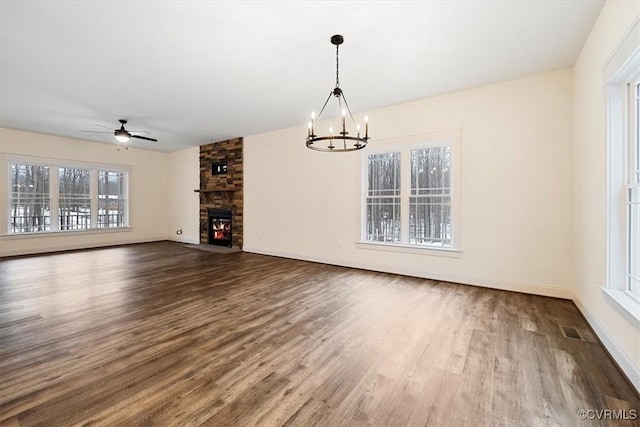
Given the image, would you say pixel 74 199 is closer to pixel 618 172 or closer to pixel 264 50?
pixel 264 50

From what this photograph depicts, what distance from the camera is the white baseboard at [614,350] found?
1914mm

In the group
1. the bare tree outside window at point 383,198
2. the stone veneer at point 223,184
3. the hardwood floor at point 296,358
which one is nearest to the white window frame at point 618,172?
the hardwood floor at point 296,358

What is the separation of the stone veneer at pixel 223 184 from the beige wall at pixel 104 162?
6.31 ft

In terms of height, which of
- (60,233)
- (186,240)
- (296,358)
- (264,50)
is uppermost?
(264,50)

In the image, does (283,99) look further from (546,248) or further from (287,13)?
(546,248)

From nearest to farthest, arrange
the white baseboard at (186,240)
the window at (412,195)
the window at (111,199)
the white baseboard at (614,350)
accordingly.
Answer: the white baseboard at (614,350) → the window at (412,195) → the window at (111,199) → the white baseboard at (186,240)

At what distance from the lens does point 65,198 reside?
7.46 meters

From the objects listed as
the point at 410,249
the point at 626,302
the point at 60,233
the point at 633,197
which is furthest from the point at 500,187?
the point at 60,233

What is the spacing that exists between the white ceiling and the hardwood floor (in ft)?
9.50

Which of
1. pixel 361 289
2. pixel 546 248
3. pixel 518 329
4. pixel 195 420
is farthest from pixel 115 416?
pixel 546 248

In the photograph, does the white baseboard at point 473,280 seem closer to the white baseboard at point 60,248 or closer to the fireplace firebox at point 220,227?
the fireplace firebox at point 220,227

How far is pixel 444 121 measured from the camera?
4492 mm

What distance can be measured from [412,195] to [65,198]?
859 centimetres

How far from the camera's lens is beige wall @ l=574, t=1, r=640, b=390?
210 cm
